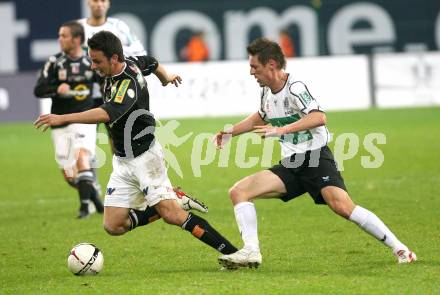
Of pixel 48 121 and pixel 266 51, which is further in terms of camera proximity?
pixel 266 51

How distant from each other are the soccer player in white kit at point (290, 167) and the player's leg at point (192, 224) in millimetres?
198

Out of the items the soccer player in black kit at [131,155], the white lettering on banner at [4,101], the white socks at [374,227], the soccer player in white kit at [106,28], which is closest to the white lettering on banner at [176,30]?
the white lettering on banner at [4,101]

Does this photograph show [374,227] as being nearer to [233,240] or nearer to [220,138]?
[220,138]

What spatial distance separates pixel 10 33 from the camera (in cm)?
3238

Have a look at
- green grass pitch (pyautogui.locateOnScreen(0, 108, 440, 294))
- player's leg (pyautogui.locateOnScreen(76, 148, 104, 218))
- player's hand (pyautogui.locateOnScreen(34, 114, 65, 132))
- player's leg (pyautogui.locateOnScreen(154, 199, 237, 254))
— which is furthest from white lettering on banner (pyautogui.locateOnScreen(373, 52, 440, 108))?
player's hand (pyautogui.locateOnScreen(34, 114, 65, 132))

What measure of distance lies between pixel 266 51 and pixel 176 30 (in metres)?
23.3

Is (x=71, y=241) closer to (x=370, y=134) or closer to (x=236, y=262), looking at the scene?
(x=236, y=262)

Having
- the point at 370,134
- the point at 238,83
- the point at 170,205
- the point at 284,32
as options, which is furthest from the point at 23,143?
the point at 170,205

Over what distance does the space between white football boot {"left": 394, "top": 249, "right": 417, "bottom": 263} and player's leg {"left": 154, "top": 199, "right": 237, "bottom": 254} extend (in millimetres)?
1380

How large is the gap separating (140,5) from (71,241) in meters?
21.1

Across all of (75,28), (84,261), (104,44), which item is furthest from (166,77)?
(75,28)

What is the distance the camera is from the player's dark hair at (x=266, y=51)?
890 cm

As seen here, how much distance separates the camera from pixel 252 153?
65.0 ft

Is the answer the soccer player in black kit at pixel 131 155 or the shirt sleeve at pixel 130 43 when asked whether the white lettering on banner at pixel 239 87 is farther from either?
the soccer player in black kit at pixel 131 155
